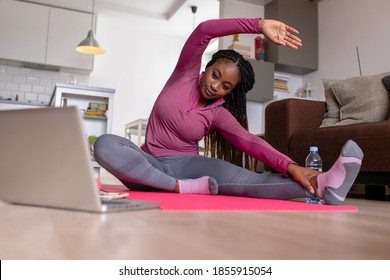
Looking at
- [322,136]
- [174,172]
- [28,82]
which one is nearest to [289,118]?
[322,136]

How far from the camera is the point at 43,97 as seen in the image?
584 centimetres

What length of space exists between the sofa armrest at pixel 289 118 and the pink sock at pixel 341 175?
1154mm

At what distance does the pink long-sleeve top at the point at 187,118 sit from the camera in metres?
1.62

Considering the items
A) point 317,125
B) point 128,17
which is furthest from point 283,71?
point 128,17

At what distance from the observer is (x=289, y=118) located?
2459mm

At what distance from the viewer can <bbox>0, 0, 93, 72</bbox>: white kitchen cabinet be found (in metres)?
5.22

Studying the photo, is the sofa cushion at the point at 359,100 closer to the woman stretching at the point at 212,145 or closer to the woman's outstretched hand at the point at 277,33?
the woman stretching at the point at 212,145

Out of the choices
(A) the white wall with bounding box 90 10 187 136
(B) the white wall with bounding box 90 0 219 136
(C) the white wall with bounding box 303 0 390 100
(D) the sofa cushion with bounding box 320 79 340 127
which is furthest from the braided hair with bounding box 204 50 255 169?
(A) the white wall with bounding box 90 10 187 136

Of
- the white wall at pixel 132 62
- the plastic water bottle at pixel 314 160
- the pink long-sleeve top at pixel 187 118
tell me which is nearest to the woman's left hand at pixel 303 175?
the pink long-sleeve top at pixel 187 118

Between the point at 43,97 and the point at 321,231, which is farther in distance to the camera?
the point at 43,97

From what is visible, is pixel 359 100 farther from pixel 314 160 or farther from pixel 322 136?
pixel 314 160

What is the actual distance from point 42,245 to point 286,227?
0.47m

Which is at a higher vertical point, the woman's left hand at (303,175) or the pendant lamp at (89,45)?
the pendant lamp at (89,45)

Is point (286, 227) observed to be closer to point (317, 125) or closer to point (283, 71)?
point (317, 125)
